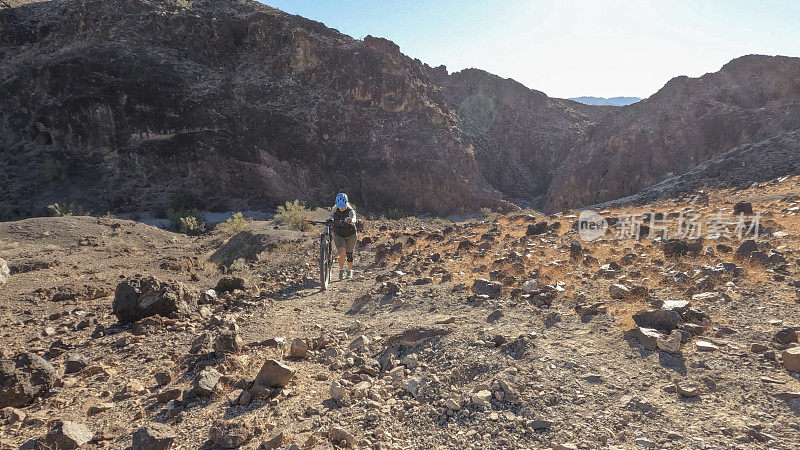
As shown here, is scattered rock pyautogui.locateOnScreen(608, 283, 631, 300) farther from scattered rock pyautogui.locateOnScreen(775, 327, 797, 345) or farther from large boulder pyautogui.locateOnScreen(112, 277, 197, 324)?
large boulder pyautogui.locateOnScreen(112, 277, 197, 324)

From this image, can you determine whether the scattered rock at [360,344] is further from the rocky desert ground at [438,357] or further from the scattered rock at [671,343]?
the scattered rock at [671,343]

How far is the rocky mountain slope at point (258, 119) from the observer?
2795 cm

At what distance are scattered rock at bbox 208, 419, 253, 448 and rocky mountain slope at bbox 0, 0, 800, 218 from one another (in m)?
28.1

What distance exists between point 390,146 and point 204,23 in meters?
19.2

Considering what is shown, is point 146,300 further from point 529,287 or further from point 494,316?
point 529,287

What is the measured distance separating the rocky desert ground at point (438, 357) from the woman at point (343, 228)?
777 mm

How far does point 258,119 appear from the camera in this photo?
31.9 metres

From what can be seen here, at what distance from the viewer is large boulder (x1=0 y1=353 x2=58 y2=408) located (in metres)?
3.29

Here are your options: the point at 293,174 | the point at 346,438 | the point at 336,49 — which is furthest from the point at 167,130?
the point at 346,438

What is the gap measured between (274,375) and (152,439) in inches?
36.9

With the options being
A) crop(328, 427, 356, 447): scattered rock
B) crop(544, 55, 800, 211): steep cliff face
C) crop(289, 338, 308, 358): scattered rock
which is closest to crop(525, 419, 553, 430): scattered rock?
crop(328, 427, 356, 447): scattered rock

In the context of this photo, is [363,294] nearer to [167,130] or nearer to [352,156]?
[352,156]

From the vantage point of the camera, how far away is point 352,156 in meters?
33.2

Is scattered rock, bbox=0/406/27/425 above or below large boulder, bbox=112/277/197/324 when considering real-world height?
below
